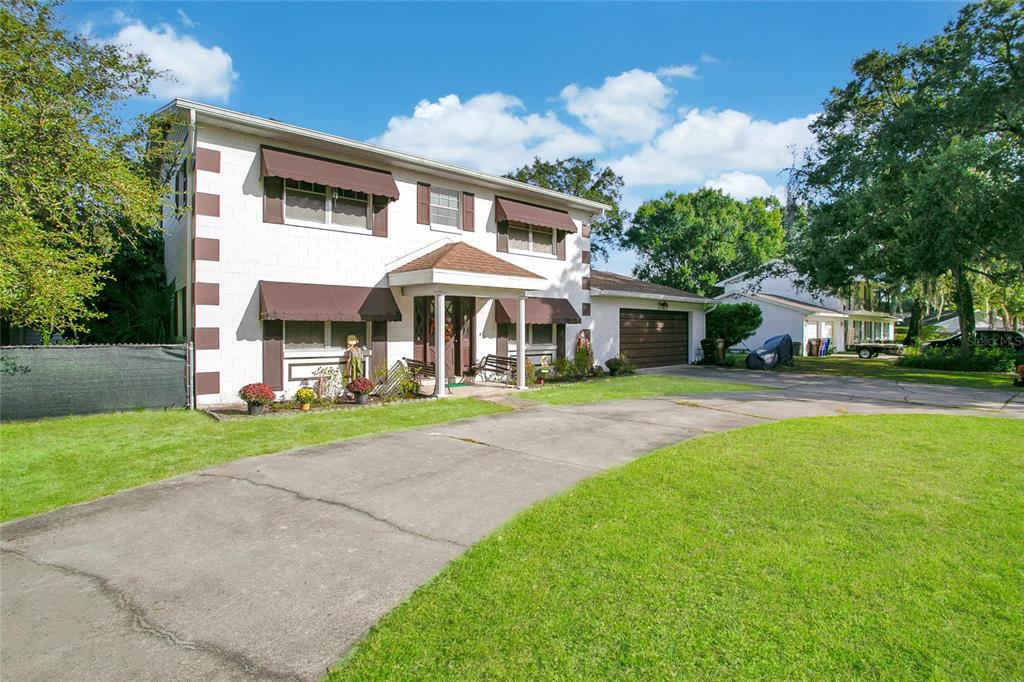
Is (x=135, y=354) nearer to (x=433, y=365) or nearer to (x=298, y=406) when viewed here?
(x=298, y=406)

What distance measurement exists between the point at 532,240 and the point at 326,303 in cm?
735

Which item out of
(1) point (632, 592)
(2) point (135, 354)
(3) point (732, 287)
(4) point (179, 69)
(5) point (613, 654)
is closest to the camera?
(5) point (613, 654)

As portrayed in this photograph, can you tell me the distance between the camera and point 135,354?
10.5 metres

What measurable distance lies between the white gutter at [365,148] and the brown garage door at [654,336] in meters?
5.05

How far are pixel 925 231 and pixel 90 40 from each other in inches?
876

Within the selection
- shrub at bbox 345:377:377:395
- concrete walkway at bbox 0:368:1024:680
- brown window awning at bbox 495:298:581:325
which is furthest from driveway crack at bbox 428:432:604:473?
brown window awning at bbox 495:298:581:325

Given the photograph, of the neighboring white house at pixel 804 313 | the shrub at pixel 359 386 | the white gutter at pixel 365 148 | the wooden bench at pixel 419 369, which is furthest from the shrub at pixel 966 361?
the shrub at pixel 359 386

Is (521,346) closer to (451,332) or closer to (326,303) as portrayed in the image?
(451,332)

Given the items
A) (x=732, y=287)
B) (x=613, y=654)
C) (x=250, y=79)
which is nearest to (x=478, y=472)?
(x=613, y=654)

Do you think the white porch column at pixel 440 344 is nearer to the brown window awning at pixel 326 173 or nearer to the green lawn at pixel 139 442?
the green lawn at pixel 139 442

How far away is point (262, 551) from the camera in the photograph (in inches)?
176

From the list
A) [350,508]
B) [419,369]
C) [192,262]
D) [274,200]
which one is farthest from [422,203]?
[350,508]

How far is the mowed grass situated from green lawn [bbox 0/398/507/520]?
470 cm

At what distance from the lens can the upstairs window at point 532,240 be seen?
16.8 metres
